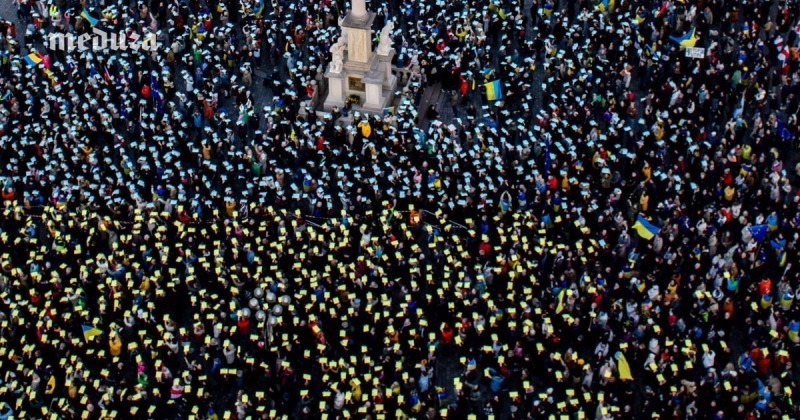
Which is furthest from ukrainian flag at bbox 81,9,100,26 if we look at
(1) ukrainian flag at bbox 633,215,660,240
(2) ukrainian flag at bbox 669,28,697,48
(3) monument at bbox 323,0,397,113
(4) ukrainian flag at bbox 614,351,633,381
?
(4) ukrainian flag at bbox 614,351,633,381

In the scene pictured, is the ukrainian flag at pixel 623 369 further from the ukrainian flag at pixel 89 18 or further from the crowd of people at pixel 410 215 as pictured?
the ukrainian flag at pixel 89 18

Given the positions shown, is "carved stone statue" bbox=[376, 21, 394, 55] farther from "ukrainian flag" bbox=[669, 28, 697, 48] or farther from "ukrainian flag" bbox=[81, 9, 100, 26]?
"ukrainian flag" bbox=[81, 9, 100, 26]

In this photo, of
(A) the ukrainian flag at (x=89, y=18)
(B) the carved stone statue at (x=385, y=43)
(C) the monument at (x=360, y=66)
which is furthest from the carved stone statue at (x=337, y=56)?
(A) the ukrainian flag at (x=89, y=18)

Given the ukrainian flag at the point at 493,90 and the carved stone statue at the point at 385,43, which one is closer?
the ukrainian flag at the point at 493,90

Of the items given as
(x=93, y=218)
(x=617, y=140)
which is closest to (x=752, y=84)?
(x=617, y=140)

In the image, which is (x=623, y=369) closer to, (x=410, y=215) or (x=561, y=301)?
(x=561, y=301)

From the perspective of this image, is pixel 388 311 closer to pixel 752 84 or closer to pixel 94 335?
pixel 94 335

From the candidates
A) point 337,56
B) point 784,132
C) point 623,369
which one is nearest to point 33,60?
point 337,56
